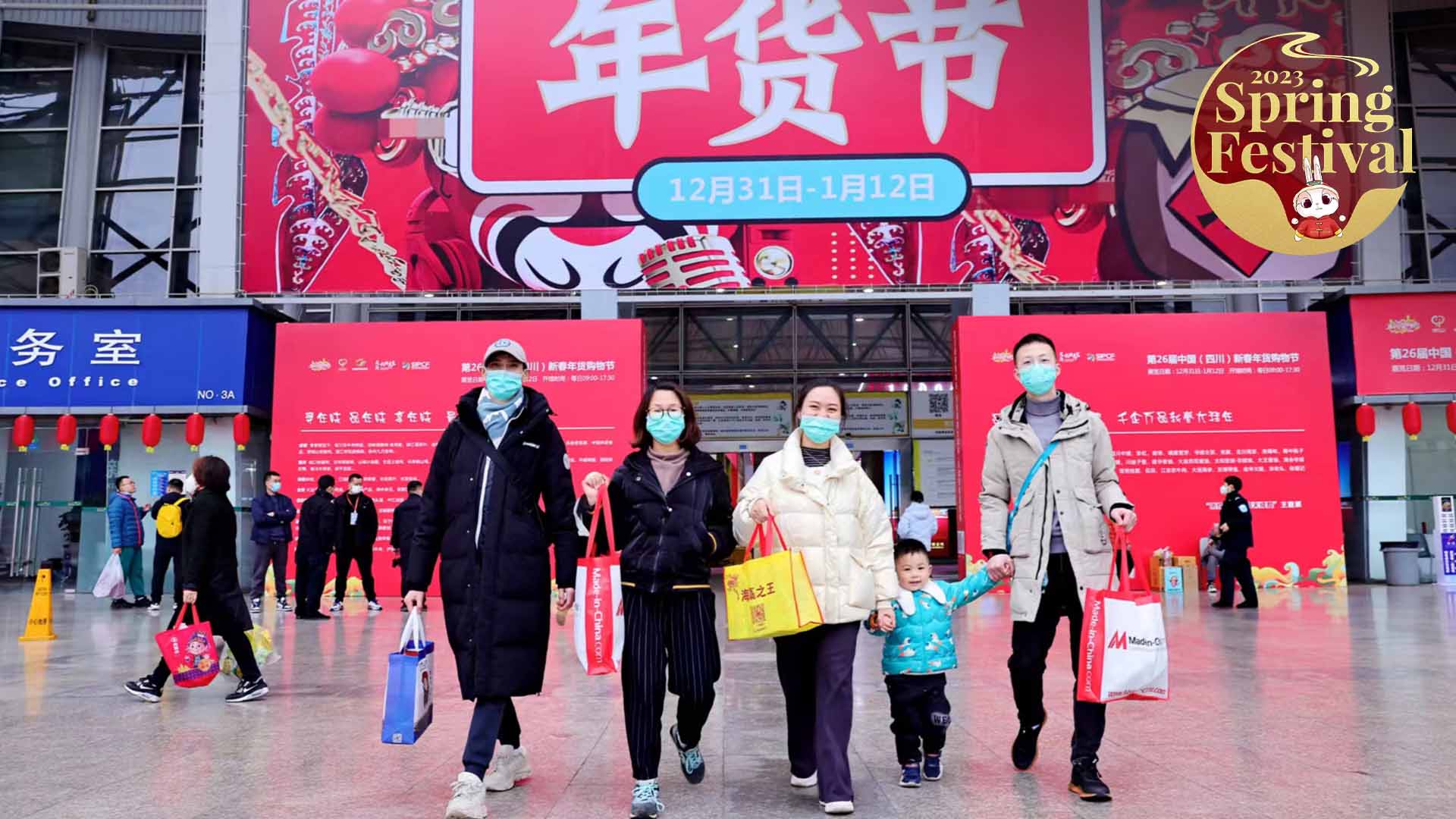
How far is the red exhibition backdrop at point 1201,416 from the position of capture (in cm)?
1416

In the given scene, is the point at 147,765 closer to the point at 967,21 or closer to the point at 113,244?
the point at 967,21

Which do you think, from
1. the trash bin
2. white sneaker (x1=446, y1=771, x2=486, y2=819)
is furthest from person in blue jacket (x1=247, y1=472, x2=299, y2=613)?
the trash bin

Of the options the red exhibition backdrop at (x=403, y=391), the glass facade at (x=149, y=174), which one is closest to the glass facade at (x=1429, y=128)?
the red exhibition backdrop at (x=403, y=391)

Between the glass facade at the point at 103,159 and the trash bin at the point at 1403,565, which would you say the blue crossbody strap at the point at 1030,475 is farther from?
the glass facade at the point at 103,159

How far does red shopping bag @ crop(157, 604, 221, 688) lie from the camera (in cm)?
600

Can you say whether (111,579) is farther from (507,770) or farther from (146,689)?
(507,770)

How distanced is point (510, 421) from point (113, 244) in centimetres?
1849

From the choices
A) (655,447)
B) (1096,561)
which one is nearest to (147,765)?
(655,447)

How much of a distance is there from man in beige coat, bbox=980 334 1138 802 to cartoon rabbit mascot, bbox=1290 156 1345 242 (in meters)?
11.1

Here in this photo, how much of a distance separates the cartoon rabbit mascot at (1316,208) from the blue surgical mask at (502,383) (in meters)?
12.4

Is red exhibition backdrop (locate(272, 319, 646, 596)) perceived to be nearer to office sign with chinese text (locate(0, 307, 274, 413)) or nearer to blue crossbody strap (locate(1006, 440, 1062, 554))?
office sign with chinese text (locate(0, 307, 274, 413))

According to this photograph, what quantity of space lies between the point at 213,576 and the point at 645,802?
3714 mm

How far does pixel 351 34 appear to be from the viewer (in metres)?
14.2

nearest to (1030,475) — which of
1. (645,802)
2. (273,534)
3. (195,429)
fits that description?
(645,802)
